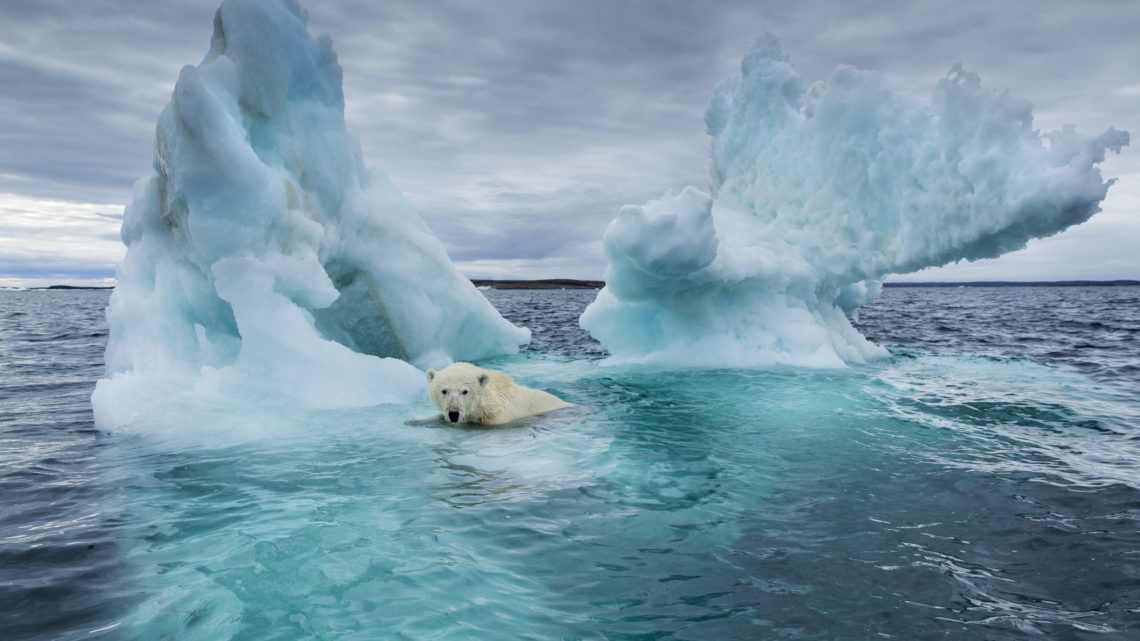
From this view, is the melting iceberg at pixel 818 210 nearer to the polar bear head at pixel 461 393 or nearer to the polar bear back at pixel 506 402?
the polar bear back at pixel 506 402

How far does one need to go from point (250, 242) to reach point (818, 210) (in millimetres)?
11384

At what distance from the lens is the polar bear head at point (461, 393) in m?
8.52

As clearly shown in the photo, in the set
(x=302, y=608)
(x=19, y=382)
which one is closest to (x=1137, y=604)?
(x=302, y=608)

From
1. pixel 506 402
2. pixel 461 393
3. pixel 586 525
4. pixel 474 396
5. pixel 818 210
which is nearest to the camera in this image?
pixel 586 525

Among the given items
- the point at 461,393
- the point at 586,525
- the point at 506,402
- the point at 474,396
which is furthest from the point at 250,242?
the point at 586,525

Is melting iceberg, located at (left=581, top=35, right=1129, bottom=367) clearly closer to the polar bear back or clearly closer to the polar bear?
the polar bear back

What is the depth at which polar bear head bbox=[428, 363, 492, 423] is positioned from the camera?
336 inches

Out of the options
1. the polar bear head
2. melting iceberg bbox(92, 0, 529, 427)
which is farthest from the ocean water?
melting iceberg bbox(92, 0, 529, 427)

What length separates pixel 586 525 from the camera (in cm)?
533

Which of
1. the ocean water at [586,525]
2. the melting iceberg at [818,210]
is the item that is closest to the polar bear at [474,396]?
the ocean water at [586,525]

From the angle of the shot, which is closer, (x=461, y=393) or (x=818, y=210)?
(x=461, y=393)

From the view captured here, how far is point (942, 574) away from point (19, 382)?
53.9 feet

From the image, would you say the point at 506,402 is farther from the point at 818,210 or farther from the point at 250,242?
the point at 818,210

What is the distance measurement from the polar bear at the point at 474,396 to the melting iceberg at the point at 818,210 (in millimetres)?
4304
